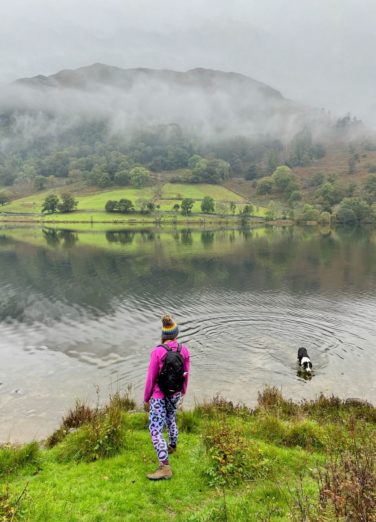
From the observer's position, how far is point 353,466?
6.36 metres

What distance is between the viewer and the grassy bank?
6.55 m

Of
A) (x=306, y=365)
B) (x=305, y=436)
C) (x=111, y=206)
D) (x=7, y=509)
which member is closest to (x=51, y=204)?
(x=111, y=206)

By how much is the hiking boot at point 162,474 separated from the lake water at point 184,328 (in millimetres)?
5539

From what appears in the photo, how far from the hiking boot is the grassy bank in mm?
153

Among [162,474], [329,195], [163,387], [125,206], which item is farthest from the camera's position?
[329,195]

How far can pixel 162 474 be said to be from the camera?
28.0 feet

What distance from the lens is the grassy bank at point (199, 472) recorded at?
6.55 metres

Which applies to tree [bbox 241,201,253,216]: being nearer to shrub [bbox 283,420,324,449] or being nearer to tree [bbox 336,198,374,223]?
tree [bbox 336,198,374,223]

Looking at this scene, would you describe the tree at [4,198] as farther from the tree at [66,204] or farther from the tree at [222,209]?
the tree at [222,209]

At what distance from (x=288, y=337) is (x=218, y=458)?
16.3 meters

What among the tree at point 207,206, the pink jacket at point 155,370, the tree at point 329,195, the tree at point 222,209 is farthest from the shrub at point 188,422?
the tree at point 329,195

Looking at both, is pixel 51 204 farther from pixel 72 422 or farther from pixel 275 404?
pixel 275 404

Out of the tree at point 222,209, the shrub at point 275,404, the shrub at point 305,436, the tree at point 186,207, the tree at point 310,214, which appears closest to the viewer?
the shrub at point 305,436

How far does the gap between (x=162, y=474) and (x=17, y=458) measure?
145 inches
